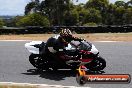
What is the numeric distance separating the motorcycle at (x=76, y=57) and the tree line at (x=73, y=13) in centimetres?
3830

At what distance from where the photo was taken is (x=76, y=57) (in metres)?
12.0

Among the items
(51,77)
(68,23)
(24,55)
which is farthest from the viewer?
(68,23)

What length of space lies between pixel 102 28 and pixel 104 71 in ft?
58.6

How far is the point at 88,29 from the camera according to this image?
30344 millimetres

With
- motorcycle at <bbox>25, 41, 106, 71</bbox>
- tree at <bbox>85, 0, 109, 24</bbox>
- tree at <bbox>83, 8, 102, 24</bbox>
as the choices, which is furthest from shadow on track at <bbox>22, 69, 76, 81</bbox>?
tree at <bbox>85, 0, 109, 24</bbox>

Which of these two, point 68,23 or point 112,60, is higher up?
point 112,60

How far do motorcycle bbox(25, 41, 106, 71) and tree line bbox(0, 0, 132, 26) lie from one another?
38303mm

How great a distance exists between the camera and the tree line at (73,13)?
59619 mm

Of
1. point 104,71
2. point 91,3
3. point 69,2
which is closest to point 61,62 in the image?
point 104,71

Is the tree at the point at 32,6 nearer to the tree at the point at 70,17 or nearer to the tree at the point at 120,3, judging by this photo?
the tree at the point at 70,17

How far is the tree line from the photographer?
196ft

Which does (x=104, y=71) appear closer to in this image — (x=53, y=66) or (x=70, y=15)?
(x=53, y=66)

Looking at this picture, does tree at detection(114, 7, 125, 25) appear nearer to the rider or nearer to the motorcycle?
the motorcycle

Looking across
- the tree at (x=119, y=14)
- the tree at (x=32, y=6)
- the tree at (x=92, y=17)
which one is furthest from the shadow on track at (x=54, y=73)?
the tree at (x=119, y=14)
